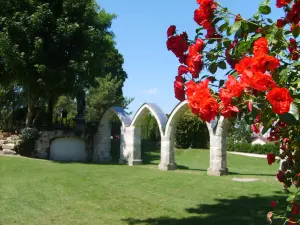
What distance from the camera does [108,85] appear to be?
31953 mm

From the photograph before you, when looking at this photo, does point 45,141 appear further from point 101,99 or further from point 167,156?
point 101,99

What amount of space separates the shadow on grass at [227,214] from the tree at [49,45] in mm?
10004

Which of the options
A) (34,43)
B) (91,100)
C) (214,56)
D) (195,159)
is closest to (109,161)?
(195,159)

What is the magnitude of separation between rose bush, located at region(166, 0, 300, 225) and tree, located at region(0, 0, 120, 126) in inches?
531

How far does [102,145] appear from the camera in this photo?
19406 millimetres

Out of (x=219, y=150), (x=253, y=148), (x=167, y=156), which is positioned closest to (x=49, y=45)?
(x=167, y=156)

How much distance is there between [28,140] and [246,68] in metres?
16.9

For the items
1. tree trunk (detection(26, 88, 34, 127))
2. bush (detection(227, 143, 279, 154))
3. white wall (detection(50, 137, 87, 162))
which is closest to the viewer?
tree trunk (detection(26, 88, 34, 127))

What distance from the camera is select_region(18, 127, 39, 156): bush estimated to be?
17578 millimetres

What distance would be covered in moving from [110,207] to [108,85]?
24.3 meters

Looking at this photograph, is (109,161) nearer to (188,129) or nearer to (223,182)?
(188,129)

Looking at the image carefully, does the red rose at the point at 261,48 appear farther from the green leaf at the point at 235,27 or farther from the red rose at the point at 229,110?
the green leaf at the point at 235,27

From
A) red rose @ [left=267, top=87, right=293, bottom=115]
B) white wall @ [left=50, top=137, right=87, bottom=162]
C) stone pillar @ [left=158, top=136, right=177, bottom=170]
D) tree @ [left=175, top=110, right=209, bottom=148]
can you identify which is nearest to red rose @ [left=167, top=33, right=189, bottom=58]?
red rose @ [left=267, top=87, right=293, bottom=115]

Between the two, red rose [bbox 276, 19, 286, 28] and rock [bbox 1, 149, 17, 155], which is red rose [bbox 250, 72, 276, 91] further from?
rock [bbox 1, 149, 17, 155]
